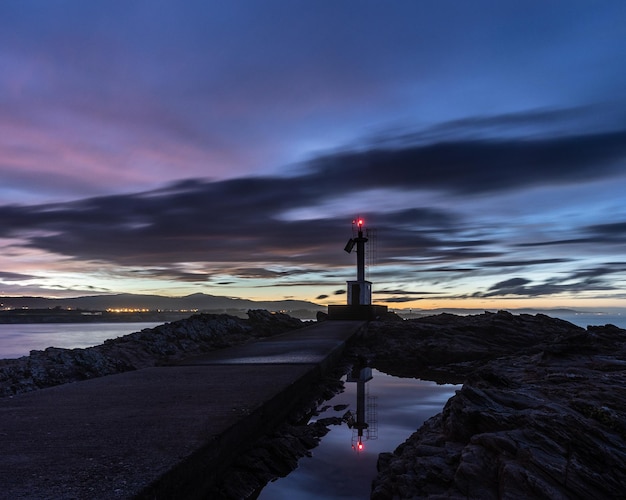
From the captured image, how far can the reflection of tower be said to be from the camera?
718cm

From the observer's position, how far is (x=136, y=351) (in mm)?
14500

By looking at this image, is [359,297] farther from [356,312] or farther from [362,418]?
[362,418]

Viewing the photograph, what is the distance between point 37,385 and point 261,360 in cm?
438

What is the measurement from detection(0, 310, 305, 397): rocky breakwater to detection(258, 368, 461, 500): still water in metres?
5.07

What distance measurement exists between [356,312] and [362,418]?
20276 millimetres

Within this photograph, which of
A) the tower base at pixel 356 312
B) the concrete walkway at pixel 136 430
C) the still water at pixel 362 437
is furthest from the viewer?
the tower base at pixel 356 312

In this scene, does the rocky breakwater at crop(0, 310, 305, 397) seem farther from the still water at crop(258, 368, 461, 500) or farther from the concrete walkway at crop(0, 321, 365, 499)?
the still water at crop(258, 368, 461, 500)

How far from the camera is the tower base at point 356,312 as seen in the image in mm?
28344

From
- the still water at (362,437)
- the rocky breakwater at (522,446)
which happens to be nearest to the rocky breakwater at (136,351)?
the still water at (362,437)

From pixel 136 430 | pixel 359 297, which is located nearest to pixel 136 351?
pixel 136 430

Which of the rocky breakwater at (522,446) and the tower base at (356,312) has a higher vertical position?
the tower base at (356,312)

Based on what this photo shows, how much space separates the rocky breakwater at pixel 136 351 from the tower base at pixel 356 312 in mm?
3863

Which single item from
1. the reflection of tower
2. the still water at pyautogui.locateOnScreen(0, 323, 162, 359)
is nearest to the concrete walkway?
the reflection of tower

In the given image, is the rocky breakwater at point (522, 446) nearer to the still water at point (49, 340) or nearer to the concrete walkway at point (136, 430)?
the concrete walkway at point (136, 430)
